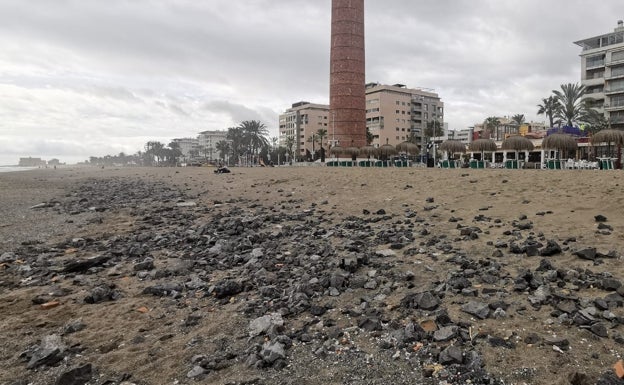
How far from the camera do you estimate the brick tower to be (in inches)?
2699

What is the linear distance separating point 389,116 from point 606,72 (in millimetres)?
60614

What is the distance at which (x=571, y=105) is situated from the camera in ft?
190

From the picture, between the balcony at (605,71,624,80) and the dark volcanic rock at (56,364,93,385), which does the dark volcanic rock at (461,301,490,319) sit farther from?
the balcony at (605,71,624,80)

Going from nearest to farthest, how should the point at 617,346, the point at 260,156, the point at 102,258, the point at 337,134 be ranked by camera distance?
the point at 617,346 < the point at 102,258 < the point at 337,134 < the point at 260,156

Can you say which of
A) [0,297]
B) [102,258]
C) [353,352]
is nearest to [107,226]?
[102,258]

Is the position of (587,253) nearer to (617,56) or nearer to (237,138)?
(617,56)

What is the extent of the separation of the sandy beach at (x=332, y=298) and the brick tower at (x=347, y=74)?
6318 cm

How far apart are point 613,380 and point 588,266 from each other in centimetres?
301

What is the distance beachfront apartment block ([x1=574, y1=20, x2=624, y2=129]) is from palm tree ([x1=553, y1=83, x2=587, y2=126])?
481 cm

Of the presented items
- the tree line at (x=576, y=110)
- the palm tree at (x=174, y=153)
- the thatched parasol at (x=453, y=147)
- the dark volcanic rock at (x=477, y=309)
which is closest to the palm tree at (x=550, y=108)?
the tree line at (x=576, y=110)

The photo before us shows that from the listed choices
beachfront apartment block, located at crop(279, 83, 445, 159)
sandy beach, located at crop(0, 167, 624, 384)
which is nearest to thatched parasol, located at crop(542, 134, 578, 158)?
sandy beach, located at crop(0, 167, 624, 384)

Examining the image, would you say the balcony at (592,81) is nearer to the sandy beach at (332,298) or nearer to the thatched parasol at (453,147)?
the thatched parasol at (453,147)

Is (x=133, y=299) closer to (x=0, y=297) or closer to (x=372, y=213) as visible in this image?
(x=0, y=297)

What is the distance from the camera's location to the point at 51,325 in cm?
492
